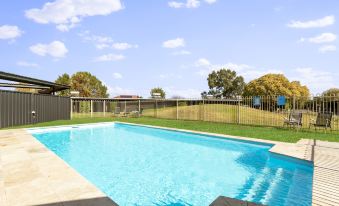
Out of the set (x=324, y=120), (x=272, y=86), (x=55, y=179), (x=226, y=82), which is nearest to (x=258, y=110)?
(x=324, y=120)

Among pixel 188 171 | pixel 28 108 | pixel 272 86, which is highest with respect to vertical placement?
pixel 272 86

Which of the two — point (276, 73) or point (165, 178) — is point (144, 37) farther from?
point (276, 73)

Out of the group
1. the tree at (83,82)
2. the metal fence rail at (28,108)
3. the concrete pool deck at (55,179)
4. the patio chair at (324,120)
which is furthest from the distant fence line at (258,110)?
the tree at (83,82)

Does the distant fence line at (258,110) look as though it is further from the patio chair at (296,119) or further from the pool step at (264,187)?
the pool step at (264,187)

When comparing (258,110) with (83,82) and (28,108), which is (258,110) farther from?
(83,82)

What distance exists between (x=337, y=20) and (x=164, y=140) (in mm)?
9643

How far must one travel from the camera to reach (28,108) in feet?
48.6

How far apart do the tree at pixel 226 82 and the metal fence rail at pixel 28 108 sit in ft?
152

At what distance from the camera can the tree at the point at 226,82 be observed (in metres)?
59.8

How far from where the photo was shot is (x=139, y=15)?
14.6 m

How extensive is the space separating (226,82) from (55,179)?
5802 cm

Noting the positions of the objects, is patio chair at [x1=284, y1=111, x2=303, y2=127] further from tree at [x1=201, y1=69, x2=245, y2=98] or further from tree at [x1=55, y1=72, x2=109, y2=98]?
tree at [x1=201, y1=69, x2=245, y2=98]

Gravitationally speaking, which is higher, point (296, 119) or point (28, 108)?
point (28, 108)

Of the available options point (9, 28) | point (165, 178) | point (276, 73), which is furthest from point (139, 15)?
point (276, 73)
